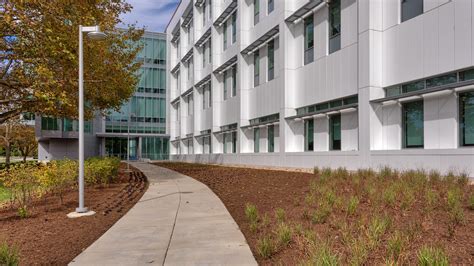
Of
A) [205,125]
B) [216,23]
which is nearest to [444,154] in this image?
[216,23]

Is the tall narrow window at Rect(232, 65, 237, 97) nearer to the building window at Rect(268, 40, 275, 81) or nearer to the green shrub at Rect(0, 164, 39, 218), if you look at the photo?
the building window at Rect(268, 40, 275, 81)

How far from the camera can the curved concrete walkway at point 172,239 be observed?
5260mm

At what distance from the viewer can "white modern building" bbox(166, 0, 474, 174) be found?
45.7 feet

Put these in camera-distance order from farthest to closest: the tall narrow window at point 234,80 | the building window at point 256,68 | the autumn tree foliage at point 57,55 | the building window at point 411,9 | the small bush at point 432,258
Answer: the tall narrow window at point 234,80 → the building window at point 256,68 → the building window at point 411,9 → the autumn tree foliage at point 57,55 → the small bush at point 432,258

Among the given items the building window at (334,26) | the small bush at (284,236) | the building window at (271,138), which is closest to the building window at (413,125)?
the building window at (334,26)

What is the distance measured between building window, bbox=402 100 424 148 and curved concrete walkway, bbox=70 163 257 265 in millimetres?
9636

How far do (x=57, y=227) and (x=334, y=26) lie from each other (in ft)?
57.6

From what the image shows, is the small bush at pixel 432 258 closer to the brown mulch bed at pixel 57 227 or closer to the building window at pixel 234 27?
the brown mulch bed at pixel 57 227

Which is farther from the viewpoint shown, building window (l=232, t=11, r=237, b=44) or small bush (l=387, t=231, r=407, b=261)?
building window (l=232, t=11, r=237, b=44)

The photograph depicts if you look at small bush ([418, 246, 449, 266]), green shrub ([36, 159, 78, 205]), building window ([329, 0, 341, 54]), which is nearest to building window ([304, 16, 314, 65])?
building window ([329, 0, 341, 54])

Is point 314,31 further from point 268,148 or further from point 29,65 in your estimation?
point 29,65

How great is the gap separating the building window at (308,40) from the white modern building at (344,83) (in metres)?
0.12

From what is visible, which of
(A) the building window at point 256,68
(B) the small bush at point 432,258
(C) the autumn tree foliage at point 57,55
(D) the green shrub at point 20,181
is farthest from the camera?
(A) the building window at point 256,68

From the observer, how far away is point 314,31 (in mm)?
22312
